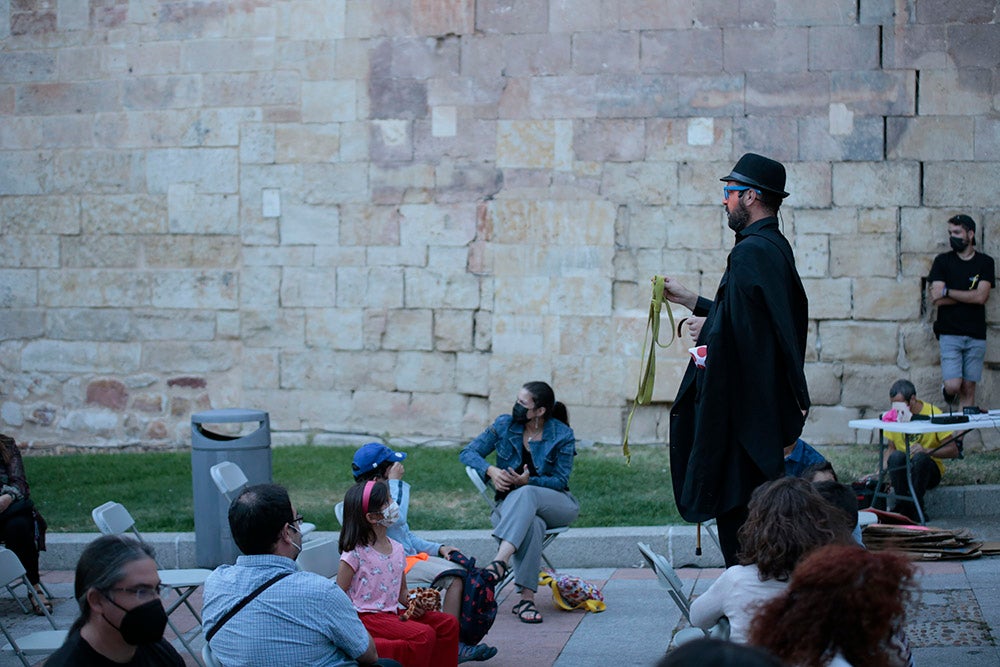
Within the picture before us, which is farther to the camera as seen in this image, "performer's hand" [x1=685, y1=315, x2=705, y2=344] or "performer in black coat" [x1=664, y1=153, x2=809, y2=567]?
"performer's hand" [x1=685, y1=315, x2=705, y2=344]

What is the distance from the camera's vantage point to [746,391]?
13.8 ft

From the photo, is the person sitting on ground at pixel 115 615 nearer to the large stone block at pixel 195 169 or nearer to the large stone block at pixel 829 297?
the large stone block at pixel 829 297

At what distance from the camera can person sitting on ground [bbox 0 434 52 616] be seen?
6.58 m

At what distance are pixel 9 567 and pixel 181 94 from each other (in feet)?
22.5

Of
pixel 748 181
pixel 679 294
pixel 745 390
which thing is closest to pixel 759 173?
pixel 748 181

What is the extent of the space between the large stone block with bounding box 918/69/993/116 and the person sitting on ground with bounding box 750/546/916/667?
8.11m

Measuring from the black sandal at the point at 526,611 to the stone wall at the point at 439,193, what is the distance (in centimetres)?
415

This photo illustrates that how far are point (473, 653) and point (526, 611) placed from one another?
2.92 feet

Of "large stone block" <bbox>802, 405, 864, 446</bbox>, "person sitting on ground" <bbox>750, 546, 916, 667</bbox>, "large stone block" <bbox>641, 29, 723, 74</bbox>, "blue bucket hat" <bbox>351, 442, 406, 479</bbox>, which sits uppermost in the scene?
"large stone block" <bbox>641, 29, 723, 74</bbox>

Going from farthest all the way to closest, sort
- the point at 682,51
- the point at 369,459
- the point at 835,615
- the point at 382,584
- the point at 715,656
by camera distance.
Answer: the point at 682,51 → the point at 369,459 → the point at 382,584 → the point at 835,615 → the point at 715,656

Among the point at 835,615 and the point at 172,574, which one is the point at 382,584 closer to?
the point at 172,574

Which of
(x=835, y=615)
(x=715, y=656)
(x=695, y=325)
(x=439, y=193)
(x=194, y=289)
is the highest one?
(x=439, y=193)

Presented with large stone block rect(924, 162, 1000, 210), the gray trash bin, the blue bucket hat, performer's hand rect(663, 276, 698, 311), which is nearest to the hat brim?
performer's hand rect(663, 276, 698, 311)

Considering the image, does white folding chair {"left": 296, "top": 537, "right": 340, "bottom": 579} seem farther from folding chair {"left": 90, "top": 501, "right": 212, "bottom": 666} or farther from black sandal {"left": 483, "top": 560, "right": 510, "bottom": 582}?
black sandal {"left": 483, "top": 560, "right": 510, "bottom": 582}
